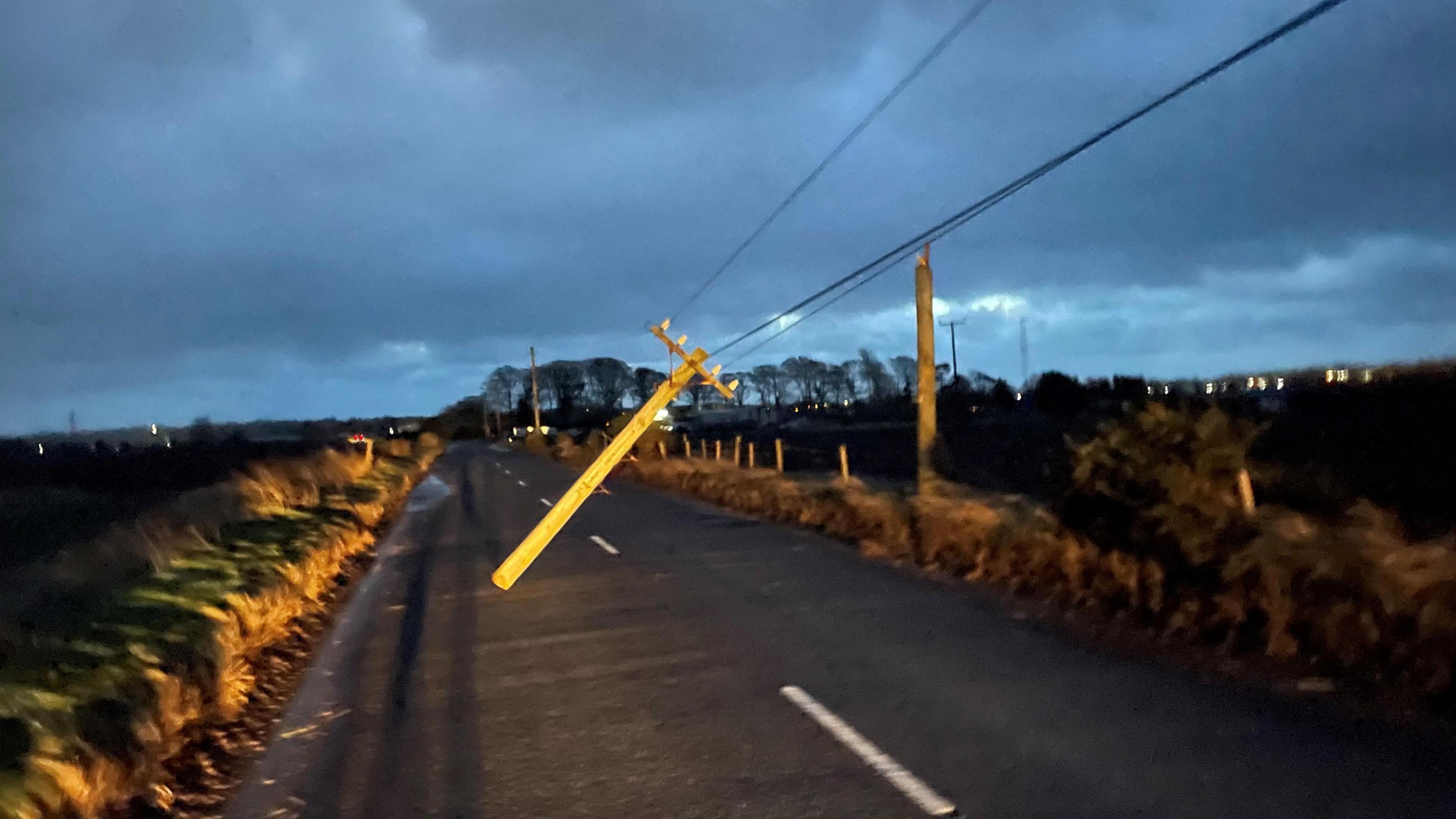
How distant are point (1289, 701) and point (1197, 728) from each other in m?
0.97

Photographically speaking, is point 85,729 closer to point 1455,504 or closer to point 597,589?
point 597,589

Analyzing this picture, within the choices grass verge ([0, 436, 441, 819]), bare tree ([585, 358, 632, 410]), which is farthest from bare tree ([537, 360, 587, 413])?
grass verge ([0, 436, 441, 819])

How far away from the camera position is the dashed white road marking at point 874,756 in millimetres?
4797

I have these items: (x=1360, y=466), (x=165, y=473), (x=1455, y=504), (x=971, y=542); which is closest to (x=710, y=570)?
(x=971, y=542)

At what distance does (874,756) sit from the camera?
548 centimetres

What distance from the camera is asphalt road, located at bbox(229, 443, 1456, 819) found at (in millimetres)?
4922

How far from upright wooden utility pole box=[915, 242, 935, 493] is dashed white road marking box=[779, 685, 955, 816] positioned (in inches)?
344

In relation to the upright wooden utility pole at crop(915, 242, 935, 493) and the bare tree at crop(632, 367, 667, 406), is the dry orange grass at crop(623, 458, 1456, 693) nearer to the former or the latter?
the upright wooden utility pole at crop(915, 242, 935, 493)

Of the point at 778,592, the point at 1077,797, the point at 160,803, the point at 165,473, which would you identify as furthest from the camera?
the point at 165,473

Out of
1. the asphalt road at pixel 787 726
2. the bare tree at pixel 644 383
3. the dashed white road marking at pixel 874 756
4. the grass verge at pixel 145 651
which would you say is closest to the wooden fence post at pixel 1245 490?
the asphalt road at pixel 787 726

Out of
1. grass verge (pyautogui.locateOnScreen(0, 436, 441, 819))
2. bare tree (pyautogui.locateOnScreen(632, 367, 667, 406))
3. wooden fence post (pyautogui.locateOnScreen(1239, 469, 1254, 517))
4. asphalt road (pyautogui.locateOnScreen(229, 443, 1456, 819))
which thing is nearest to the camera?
asphalt road (pyautogui.locateOnScreen(229, 443, 1456, 819))

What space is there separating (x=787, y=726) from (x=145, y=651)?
4873 mm

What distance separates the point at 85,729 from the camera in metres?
5.64

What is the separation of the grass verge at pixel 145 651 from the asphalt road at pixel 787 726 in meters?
0.63
